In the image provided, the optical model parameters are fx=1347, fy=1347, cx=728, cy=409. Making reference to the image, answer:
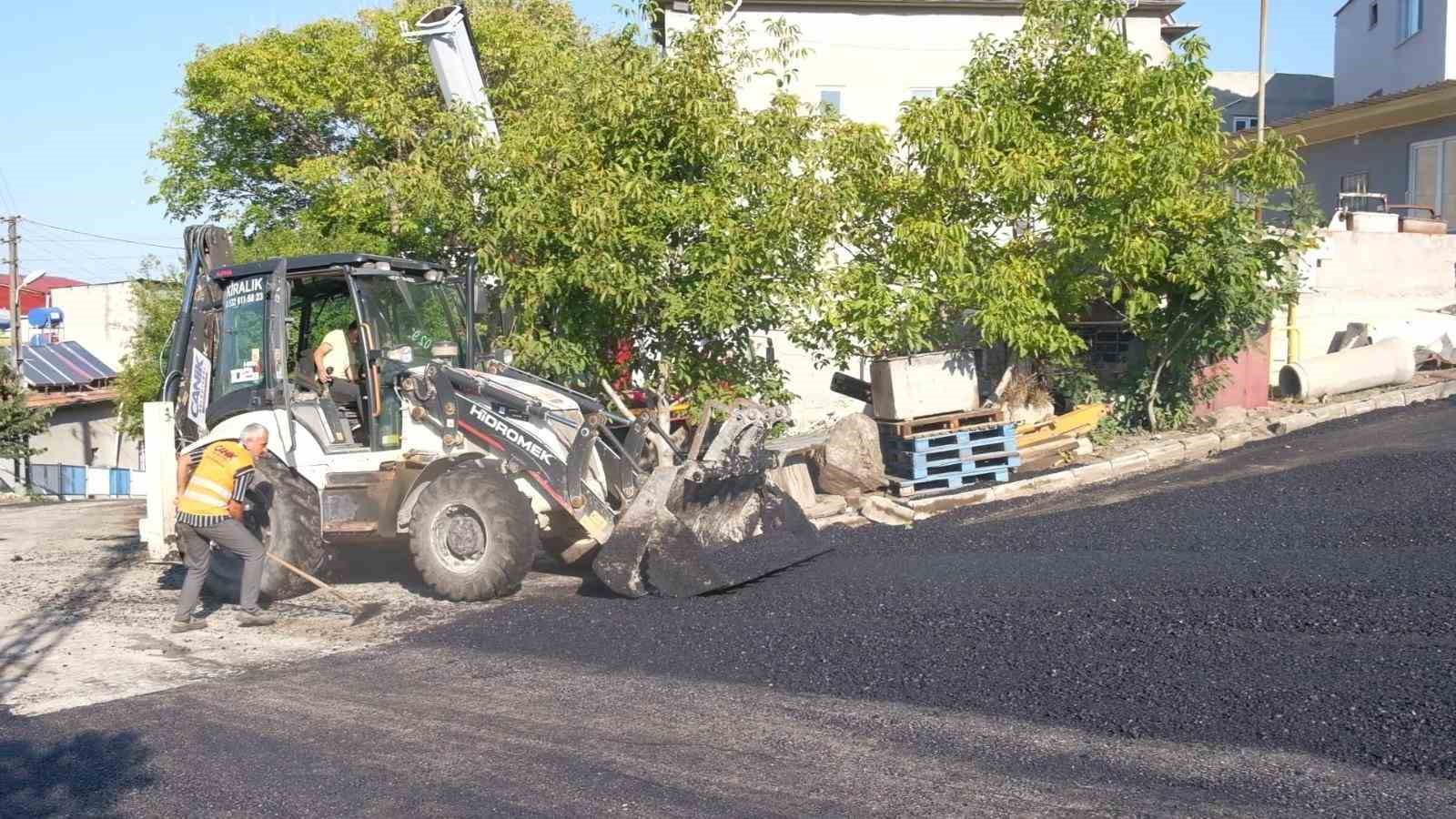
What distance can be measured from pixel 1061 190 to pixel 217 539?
29.5 feet

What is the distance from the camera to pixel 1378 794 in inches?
202

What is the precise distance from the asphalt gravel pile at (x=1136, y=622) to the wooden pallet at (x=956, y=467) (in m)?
1.17

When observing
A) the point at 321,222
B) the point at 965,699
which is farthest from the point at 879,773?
the point at 321,222

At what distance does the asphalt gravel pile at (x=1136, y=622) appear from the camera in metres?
6.17

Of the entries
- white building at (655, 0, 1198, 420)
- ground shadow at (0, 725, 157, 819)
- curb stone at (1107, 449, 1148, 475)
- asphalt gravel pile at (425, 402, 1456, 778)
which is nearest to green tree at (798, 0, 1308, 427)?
curb stone at (1107, 449, 1148, 475)

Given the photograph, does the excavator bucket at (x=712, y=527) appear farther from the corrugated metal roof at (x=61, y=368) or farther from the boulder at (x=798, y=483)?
the corrugated metal roof at (x=61, y=368)

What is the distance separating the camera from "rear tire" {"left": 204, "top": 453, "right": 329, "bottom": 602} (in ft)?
32.1

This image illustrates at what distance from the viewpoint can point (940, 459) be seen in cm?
1340

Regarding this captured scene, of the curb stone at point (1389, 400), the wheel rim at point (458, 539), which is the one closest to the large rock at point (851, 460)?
the wheel rim at point (458, 539)

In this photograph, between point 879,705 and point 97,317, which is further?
point 97,317

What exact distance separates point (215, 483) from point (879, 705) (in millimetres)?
5175

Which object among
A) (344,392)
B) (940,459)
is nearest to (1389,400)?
(940,459)

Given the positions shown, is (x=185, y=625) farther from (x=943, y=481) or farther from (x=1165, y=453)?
(x=1165, y=453)

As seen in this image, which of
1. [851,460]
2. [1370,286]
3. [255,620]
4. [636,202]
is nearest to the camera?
[255,620]
